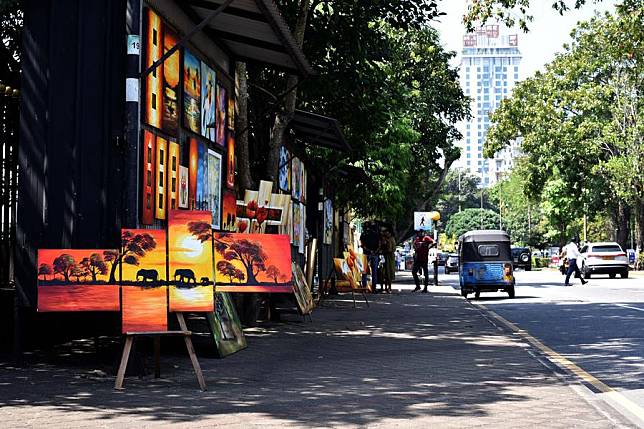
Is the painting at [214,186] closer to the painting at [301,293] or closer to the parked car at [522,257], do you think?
the painting at [301,293]

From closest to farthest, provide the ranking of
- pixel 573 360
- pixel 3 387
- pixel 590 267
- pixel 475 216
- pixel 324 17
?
pixel 3 387 → pixel 573 360 → pixel 324 17 → pixel 590 267 → pixel 475 216

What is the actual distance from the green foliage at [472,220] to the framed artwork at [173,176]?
148 m

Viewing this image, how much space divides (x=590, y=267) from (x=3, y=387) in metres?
39.7

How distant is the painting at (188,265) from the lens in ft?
30.7

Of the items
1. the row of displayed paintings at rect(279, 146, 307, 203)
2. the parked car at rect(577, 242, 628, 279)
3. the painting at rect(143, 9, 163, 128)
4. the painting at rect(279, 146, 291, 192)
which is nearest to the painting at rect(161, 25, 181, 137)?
the painting at rect(143, 9, 163, 128)

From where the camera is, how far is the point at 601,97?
56.1m

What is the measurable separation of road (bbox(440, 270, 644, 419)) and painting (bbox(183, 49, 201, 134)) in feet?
18.5

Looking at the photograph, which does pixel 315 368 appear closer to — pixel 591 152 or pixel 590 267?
pixel 590 267

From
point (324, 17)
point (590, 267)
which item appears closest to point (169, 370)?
point (324, 17)

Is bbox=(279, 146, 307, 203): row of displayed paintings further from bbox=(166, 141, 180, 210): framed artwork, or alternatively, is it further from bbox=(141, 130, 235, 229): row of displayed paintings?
bbox=(166, 141, 180, 210): framed artwork

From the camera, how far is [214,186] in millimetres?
14859

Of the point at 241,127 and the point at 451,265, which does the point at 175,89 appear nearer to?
the point at 241,127

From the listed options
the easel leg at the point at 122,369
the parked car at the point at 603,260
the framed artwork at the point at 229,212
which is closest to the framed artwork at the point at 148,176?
the easel leg at the point at 122,369

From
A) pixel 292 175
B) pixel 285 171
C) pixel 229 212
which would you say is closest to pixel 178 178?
pixel 229 212
